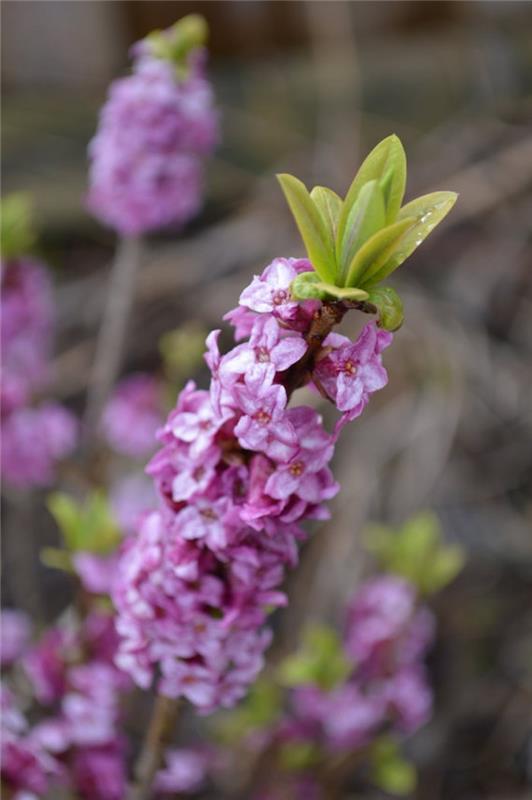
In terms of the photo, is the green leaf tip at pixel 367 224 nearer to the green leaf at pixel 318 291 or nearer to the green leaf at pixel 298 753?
the green leaf at pixel 318 291

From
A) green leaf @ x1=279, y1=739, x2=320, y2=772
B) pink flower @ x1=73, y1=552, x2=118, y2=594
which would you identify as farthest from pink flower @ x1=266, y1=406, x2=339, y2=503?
green leaf @ x1=279, y1=739, x2=320, y2=772

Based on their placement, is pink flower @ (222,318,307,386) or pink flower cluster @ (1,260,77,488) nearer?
pink flower @ (222,318,307,386)

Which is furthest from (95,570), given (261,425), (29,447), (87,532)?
(261,425)

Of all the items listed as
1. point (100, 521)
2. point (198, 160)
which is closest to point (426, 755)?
point (100, 521)

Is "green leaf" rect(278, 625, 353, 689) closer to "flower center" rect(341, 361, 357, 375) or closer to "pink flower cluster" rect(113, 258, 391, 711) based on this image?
"pink flower cluster" rect(113, 258, 391, 711)

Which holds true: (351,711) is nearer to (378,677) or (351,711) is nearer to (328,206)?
(378,677)
